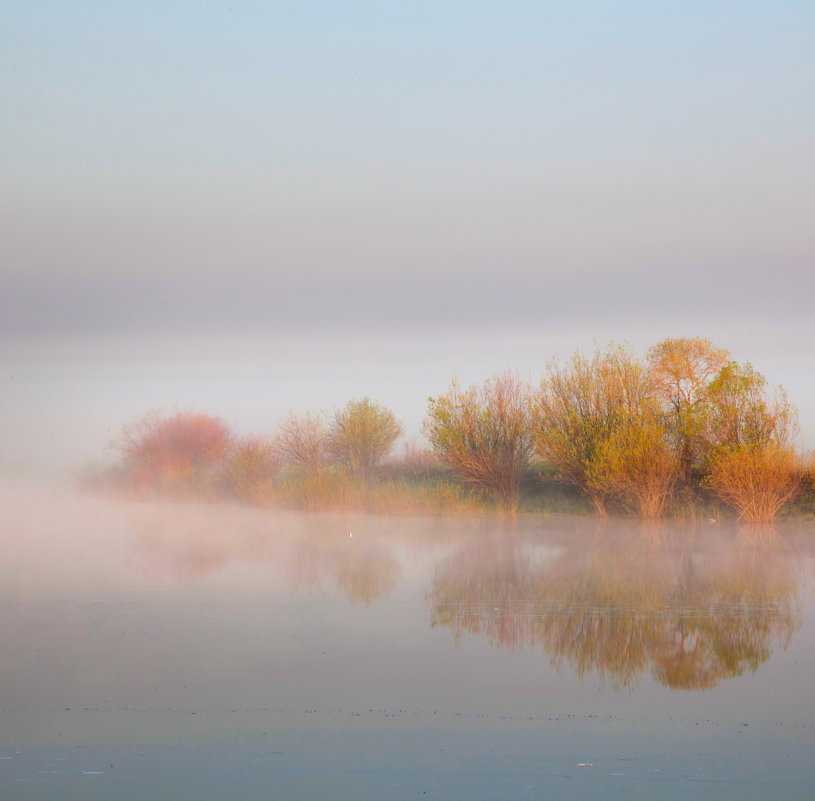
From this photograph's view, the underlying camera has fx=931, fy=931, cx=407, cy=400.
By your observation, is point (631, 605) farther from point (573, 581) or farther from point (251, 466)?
point (251, 466)

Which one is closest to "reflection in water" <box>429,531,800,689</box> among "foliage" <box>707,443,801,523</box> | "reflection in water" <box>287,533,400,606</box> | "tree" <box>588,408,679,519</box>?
"reflection in water" <box>287,533,400,606</box>

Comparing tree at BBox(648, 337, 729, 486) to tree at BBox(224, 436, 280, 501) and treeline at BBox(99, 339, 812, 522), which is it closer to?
treeline at BBox(99, 339, 812, 522)

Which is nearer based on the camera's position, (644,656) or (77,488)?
(644,656)

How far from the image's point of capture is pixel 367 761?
496 cm

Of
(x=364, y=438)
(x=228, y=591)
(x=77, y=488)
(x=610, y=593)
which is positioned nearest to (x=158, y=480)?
(x=77, y=488)

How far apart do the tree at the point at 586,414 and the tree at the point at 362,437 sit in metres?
5.55

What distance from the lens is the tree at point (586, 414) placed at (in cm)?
1719

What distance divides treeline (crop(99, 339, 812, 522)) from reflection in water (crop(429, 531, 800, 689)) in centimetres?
289

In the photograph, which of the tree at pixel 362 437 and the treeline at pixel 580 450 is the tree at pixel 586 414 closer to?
the treeline at pixel 580 450

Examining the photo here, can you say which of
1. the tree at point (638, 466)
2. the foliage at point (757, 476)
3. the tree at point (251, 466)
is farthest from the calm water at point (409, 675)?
the tree at point (251, 466)

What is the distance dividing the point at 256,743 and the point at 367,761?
68 cm

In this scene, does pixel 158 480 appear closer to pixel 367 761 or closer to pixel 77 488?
pixel 77 488

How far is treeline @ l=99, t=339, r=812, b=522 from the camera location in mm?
16328

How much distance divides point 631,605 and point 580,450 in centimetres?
848
